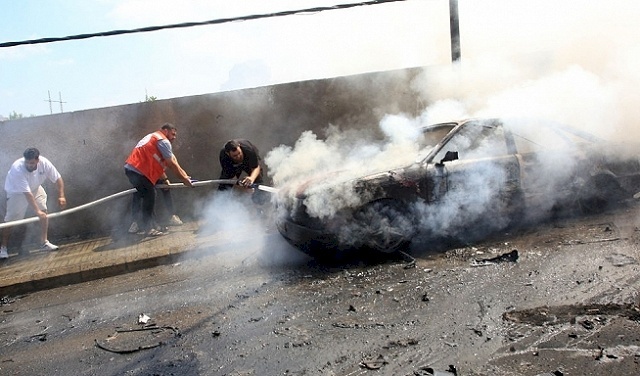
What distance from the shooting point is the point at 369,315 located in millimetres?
3949

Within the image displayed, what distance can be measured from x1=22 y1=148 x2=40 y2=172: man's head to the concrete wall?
1.28m

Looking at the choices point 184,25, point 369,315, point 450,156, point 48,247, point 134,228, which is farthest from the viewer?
point 134,228

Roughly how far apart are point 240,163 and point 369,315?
4.12 m

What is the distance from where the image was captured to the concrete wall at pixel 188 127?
8.41 meters

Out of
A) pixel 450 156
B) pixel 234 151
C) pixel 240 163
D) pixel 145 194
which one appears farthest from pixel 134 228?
pixel 450 156

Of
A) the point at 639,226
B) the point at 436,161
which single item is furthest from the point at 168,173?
the point at 639,226

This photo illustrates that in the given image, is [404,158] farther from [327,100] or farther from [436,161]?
[327,100]

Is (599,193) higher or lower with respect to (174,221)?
higher

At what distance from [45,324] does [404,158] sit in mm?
4247

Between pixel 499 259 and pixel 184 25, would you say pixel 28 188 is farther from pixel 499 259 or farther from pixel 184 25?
pixel 499 259

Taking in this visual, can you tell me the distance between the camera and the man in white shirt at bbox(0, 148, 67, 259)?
7.09 metres

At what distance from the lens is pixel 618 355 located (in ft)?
9.81

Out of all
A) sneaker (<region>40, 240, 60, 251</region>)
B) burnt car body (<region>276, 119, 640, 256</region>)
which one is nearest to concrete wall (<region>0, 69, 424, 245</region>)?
sneaker (<region>40, 240, 60, 251</region>)

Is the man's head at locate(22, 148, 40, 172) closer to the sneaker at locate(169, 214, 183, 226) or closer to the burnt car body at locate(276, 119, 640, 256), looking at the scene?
the sneaker at locate(169, 214, 183, 226)
